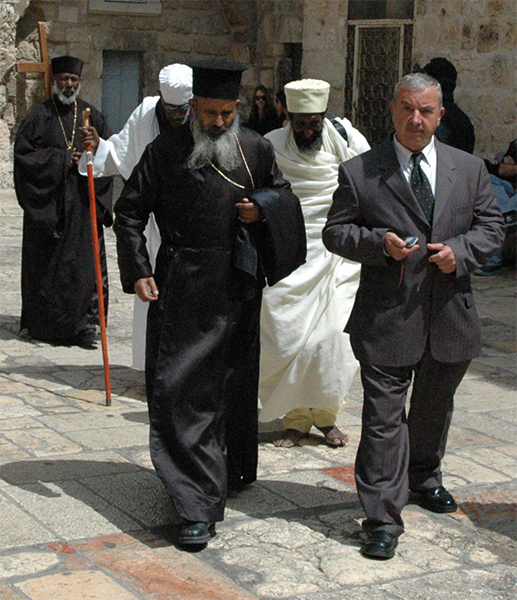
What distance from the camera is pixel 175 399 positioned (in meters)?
4.05

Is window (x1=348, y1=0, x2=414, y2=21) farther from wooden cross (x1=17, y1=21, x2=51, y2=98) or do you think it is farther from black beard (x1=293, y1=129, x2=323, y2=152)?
black beard (x1=293, y1=129, x2=323, y2=152)

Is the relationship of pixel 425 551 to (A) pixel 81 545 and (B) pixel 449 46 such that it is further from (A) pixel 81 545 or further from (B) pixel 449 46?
(B) pixel 449 46

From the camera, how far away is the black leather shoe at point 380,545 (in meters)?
3.85

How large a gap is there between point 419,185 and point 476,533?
1.38 metres

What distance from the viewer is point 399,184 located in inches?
156

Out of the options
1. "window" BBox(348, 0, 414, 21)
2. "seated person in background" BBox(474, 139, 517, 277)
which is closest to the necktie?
"seated person in background" BBox(474, 139, 517, 277)

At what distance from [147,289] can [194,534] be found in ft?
3.07

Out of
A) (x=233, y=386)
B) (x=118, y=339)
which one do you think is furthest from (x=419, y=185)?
(x=118, y=339)

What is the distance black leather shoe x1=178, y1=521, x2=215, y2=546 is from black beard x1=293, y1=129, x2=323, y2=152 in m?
2.08

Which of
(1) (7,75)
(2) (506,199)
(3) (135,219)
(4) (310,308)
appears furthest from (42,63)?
(1) (7,75)

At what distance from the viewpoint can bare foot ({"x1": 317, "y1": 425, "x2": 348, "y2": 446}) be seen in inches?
207

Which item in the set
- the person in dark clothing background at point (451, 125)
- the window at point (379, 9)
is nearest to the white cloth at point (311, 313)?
the person in dark clothing background at point (451, 125)

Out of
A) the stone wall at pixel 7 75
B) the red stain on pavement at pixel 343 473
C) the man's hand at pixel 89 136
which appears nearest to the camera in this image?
the red stain on pavement at pixel 343 473

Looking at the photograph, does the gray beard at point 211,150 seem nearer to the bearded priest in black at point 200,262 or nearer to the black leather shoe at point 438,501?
the bearded priest in black at point 200,262
